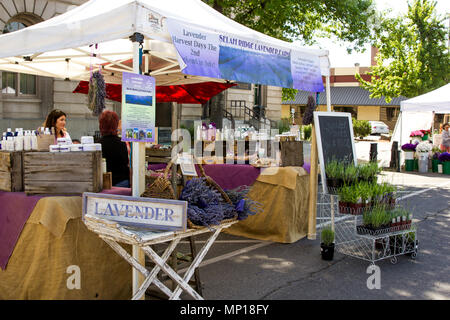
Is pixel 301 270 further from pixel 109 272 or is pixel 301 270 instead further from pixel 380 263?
pixel 109 272

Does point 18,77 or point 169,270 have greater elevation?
point 18,77

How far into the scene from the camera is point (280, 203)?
6582 mm

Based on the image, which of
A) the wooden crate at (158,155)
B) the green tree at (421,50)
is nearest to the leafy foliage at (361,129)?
the green tree at (421,50)

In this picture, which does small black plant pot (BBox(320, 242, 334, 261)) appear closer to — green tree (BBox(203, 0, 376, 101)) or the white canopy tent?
the white canopy tent

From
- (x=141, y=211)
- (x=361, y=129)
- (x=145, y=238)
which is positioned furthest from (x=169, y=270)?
(x=361, y=129)

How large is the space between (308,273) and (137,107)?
2817 mm

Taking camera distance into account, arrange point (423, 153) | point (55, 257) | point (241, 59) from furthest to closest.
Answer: point (423, 153), point (241, 59), point (55, 257)

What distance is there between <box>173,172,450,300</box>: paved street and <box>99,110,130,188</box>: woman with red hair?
143 centimetres

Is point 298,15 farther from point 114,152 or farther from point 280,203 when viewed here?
point 114,152

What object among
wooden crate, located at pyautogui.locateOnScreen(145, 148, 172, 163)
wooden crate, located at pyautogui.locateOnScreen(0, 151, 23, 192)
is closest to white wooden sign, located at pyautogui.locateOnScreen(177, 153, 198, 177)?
wooden crate, located at pyautogui.locateOnScreen(0, 151, 23, 192)

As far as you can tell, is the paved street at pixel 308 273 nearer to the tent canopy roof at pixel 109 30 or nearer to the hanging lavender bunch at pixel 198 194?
the hanging lavender bunch at pixel 198 194

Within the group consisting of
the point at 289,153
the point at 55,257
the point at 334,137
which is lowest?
the point at 55,257

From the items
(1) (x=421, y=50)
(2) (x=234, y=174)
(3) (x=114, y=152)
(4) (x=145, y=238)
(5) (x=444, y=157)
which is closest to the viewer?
(4) (x=145, y=238)

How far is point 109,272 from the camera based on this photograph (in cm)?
432
